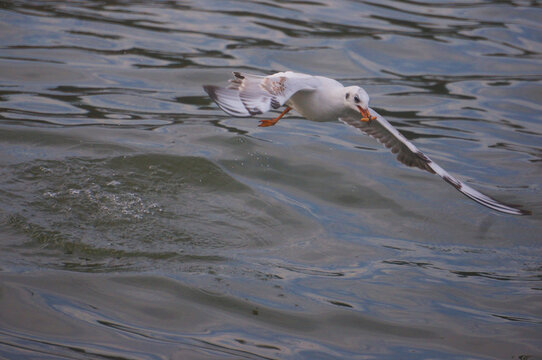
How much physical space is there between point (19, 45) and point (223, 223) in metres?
6.62

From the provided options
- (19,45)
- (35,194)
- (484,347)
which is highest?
(19,45)

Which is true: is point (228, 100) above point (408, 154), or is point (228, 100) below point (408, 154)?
above

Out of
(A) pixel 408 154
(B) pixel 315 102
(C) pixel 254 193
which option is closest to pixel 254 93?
(B) pixel 315 102

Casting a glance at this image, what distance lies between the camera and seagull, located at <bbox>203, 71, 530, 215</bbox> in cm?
591

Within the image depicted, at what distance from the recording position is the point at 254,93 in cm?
608

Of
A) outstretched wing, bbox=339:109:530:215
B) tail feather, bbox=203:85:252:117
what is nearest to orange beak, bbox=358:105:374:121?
outstretched wing, bbox=339:109:530:215

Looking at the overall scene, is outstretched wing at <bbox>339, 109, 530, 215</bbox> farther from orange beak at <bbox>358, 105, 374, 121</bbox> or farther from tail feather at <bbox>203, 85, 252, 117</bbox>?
tail feather at <bbox>203, 85, 252, 117</bbox>

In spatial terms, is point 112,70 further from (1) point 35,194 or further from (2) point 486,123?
(2) point 486,123

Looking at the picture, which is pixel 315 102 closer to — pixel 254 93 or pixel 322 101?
pixel 322 101

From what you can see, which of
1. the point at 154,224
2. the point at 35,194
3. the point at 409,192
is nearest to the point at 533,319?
the point at 409,192

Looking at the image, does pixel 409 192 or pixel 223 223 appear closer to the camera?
pixel 223 223

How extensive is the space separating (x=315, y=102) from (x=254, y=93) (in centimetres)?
110

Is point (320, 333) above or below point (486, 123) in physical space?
below

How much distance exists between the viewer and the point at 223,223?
7.64 metres
